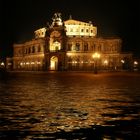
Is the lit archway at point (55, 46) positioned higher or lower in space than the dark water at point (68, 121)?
higher

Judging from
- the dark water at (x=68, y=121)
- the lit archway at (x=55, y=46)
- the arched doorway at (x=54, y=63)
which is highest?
the lit archway at (x=55, y=46)

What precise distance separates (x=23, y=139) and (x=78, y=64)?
129 metres

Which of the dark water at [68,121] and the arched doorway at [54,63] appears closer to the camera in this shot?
the dark water at [68,121]

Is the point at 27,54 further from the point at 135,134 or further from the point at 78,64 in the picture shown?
the point at 135,134

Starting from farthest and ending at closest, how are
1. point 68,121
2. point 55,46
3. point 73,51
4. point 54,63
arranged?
point 54,63 → point 55,46 → point 73,51 → point 68,121

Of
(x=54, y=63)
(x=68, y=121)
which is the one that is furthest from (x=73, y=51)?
(x=68, y=121)

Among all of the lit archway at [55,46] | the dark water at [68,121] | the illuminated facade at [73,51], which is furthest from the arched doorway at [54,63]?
the dark water at [68,121]

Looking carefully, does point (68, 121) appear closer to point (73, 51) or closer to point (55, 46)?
point (73, 51)

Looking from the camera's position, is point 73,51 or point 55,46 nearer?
point 73,51

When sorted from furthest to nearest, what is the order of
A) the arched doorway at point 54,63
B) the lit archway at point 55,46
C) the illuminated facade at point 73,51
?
the lit archway at point 55,46 < the arched doorway at point 54,63 < the illuminated facade at point 73,51

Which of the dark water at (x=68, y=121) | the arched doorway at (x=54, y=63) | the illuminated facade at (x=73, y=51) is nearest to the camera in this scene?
the dark water at (x=68, y=121)

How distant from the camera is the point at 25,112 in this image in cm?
1648

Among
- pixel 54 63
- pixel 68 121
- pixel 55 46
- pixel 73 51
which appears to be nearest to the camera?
pixel 68 121

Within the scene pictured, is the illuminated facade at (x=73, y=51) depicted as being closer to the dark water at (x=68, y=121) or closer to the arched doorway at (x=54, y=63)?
the arched doorway at (x=54, y=63)
